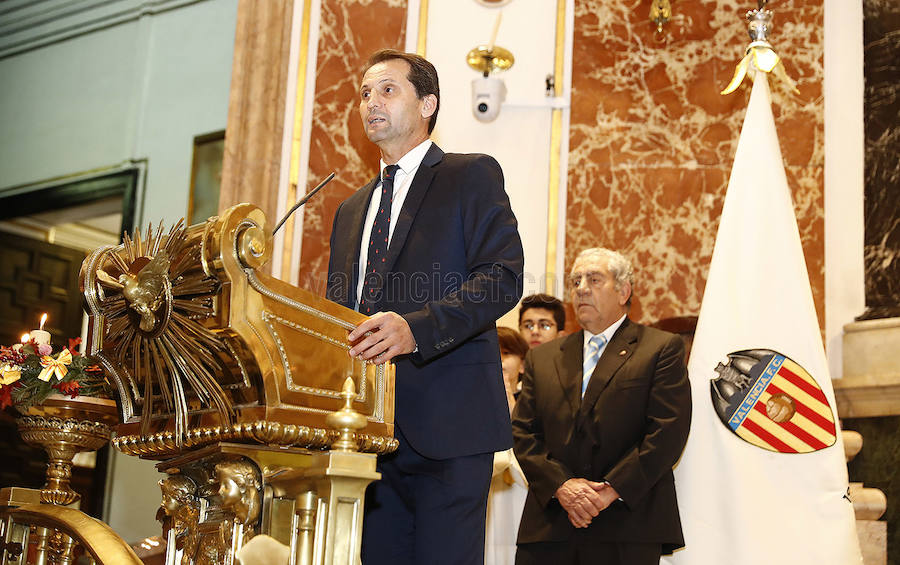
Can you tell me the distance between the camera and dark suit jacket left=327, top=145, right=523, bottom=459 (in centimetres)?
208

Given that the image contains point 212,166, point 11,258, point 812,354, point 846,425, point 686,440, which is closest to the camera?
point 686,440

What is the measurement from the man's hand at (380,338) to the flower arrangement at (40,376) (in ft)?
4.41

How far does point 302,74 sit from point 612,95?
165 centimetres

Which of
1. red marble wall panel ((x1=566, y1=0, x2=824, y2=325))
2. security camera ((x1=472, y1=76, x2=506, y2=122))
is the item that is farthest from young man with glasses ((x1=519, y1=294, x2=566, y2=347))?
security camera ((x1=472, y1=76, x2=506, y2=122))

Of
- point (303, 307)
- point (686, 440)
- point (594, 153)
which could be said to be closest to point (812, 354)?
point (686, 440)

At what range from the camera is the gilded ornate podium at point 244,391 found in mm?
1731

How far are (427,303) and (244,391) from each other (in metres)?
0.47

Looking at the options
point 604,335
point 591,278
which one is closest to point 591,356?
point 604,335

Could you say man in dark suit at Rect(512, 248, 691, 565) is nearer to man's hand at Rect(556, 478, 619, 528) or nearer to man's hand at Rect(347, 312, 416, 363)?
man's hand at Rect(556, 478, 619, 528)

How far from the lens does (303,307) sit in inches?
72.4

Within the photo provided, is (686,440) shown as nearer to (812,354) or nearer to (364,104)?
(812,354)

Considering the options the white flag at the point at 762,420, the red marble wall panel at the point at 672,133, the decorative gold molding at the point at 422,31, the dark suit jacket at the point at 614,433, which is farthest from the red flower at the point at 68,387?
the decorative gold molding at the point at 422,31

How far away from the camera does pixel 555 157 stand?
5.19m

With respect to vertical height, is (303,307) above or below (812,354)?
below
